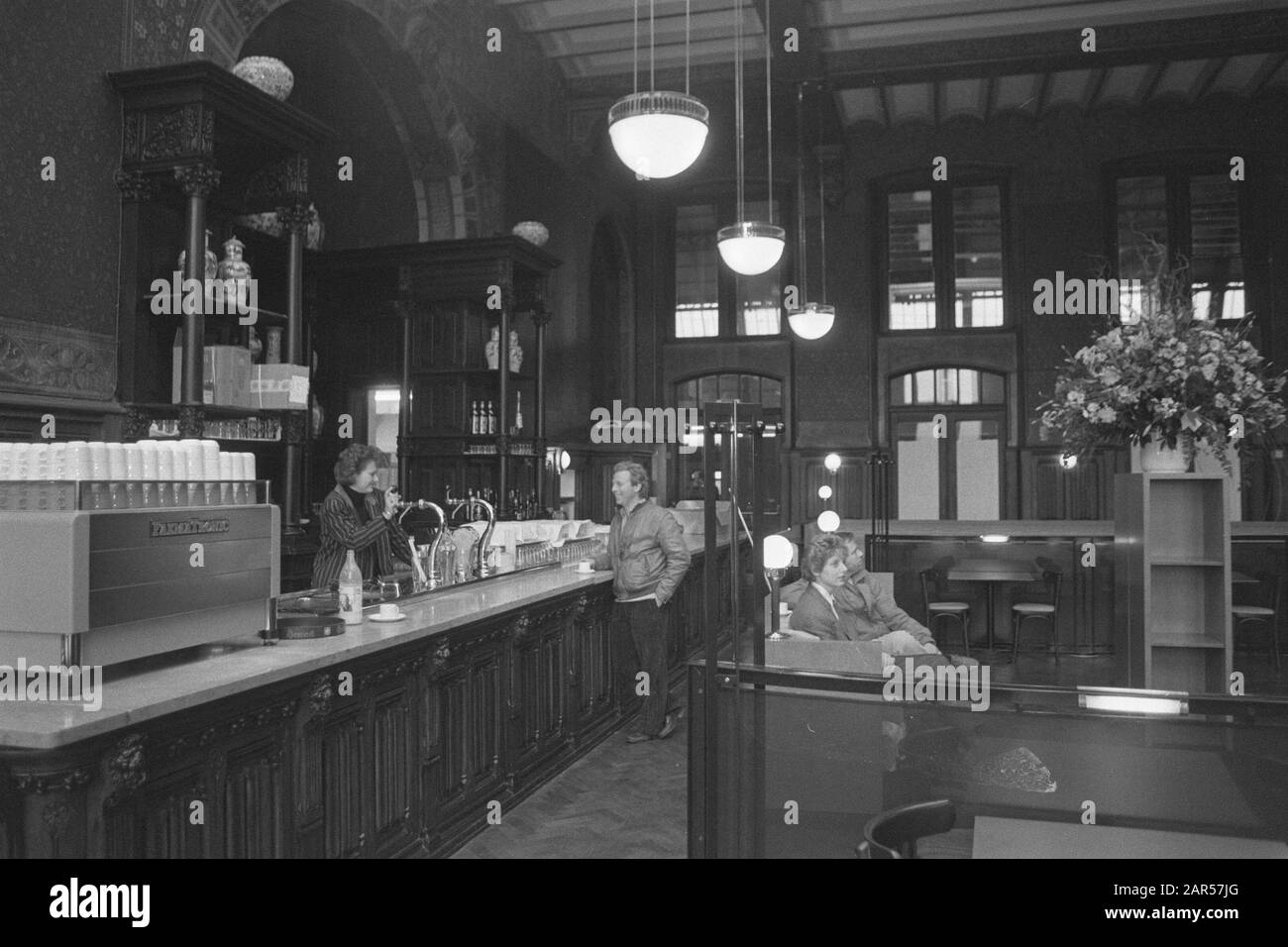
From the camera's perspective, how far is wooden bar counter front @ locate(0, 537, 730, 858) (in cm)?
256

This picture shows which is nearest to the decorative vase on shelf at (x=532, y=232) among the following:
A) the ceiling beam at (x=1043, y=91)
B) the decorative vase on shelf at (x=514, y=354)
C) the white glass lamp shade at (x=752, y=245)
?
the decorative vase on shelf at (x=514, y=354)

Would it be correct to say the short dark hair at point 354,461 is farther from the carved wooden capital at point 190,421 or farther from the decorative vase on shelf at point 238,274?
the decorative vase on shelf at point 238,274

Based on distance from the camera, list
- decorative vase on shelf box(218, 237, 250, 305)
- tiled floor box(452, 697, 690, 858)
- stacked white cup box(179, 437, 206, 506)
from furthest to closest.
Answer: decorative vase on shelf box(218, 237, 250, 305) → tiled floor box(452, 697, 690, 858) → stacked white cup box(179, 437, 206, 506)

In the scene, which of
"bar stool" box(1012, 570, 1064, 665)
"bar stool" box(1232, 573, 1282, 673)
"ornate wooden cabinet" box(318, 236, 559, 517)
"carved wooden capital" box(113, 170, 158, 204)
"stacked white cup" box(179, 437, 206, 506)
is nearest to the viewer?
"stacked white cup" box(179, 437, 206, 506)

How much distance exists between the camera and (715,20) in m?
10.3

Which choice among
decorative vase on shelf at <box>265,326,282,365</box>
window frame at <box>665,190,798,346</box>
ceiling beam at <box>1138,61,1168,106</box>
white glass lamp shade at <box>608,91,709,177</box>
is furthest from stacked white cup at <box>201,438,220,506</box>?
ceiling beam at <box>1138,61,1168,106</box>

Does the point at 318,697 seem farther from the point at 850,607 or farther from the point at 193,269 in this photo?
the point at 850,607

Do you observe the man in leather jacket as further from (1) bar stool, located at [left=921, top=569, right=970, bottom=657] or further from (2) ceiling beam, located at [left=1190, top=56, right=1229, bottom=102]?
(2) ceiling beam, located at [left=1190, top=56, right=1229, bottom=102]

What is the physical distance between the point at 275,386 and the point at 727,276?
363 inches

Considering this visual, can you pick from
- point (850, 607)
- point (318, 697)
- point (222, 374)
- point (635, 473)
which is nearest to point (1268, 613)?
point (850, 607)

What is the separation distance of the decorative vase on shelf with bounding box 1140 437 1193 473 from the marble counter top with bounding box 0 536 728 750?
3337mm
